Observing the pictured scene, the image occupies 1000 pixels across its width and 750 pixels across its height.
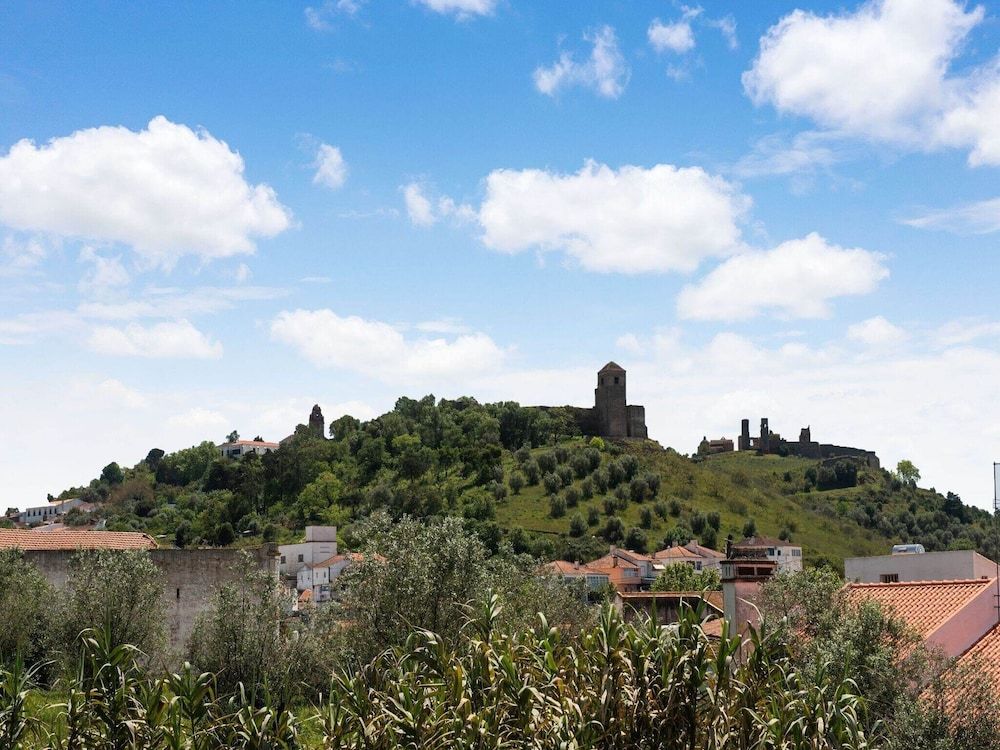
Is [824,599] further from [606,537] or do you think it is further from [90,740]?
[606,537]

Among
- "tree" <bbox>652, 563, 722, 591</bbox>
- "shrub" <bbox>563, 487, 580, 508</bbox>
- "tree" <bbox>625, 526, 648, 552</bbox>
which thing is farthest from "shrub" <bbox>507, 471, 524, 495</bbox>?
"tree" <bbox>652, 563, 722, 591</bbox>

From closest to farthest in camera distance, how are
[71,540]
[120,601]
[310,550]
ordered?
[120,601]
[71,540]
[310,550]

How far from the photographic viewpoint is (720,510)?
114 metres

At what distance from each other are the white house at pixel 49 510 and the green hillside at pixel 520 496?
1424 cm

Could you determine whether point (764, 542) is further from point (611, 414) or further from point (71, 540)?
point (71, 540)

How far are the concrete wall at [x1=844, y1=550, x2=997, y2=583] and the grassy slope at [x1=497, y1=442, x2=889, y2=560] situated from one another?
68940mm

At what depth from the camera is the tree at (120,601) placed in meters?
30.4

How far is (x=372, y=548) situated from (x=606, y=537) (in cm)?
8284

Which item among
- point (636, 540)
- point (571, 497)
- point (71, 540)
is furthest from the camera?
point (571, 497)

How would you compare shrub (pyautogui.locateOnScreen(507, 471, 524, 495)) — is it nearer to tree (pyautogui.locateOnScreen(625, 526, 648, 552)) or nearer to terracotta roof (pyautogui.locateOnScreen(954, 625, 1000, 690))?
tree (pyautogui.locateOnScreen(625, 526, 648, 552))

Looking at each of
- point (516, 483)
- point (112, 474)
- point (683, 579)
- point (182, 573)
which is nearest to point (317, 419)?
point (112, 474)

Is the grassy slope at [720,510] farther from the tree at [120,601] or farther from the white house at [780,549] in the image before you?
the tree at [120,601]

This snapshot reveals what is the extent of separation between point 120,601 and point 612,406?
4947 inches

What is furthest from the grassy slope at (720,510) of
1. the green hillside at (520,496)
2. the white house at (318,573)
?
the white house at (318,573)
